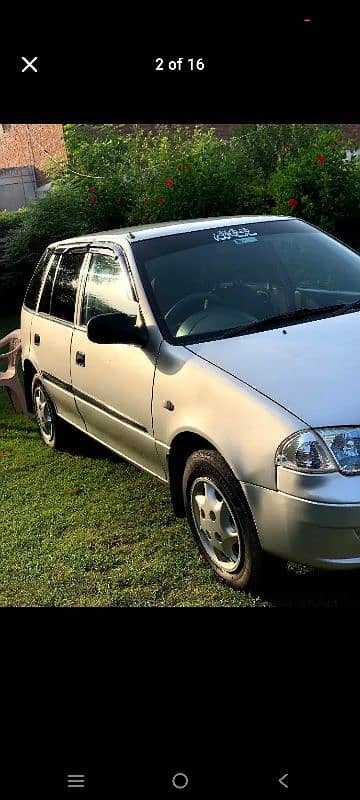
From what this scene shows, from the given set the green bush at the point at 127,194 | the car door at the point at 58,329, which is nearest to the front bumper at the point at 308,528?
the car door at the point at 58,329

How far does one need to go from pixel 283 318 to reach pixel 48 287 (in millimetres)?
2478

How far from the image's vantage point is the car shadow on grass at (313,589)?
336 cm

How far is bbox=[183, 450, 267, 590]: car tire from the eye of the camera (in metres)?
3.24

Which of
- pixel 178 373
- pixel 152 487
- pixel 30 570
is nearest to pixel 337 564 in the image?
pixel 178 373

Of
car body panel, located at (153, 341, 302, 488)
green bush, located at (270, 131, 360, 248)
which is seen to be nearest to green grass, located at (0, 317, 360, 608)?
car body panel, located at (153, 341, 302, 488)

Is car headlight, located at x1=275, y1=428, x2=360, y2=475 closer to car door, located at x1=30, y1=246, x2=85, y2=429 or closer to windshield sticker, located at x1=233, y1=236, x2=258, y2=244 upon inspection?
windshield sticker, located at x1=233, y1=236, x2=258, y2=244

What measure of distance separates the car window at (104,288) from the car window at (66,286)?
0.78 feet

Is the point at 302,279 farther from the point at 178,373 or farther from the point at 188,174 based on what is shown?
the point at 188,174

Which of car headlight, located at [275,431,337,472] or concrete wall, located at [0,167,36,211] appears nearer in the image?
car headlight, located at [275,431,337,472]

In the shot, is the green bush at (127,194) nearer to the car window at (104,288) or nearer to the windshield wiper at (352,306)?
the car window at (104,288)

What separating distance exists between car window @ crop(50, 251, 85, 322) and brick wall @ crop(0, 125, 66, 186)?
17.8 metres
